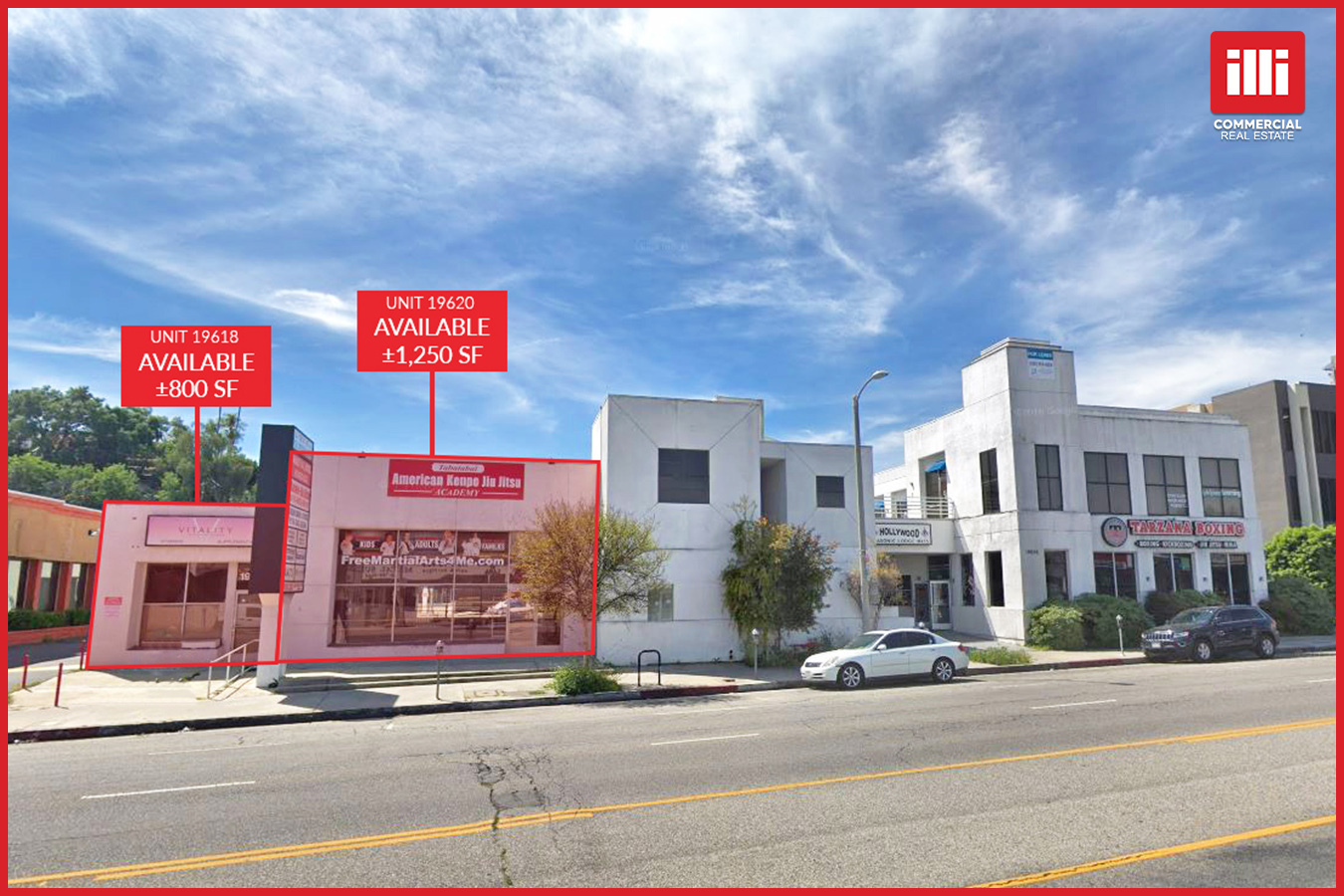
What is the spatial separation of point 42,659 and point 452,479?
14.4 m

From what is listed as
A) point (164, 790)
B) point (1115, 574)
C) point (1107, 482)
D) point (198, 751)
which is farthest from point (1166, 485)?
point (164, 790)

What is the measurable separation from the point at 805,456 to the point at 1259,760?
56.6 ft

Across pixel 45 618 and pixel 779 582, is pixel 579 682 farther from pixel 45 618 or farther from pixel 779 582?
pixel 45 618

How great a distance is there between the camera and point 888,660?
18906 mm

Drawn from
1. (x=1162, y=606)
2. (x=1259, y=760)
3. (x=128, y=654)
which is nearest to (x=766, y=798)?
(x=1259, y=760)

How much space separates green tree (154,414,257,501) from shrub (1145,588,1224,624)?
66.5m

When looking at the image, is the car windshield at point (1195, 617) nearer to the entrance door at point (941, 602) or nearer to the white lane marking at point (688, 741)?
the entrance door at point (941, 602)

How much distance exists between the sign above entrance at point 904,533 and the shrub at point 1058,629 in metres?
5.77

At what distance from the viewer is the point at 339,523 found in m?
23.0

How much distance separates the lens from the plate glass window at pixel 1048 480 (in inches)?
1165

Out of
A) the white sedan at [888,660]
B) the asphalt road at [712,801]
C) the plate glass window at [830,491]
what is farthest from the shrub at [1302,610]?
the asphalt road at [712,801]

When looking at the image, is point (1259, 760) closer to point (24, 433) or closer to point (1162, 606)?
point (1162, 606)

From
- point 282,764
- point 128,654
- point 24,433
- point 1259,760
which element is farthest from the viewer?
point 24,433

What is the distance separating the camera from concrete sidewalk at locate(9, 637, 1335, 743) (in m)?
14.7
